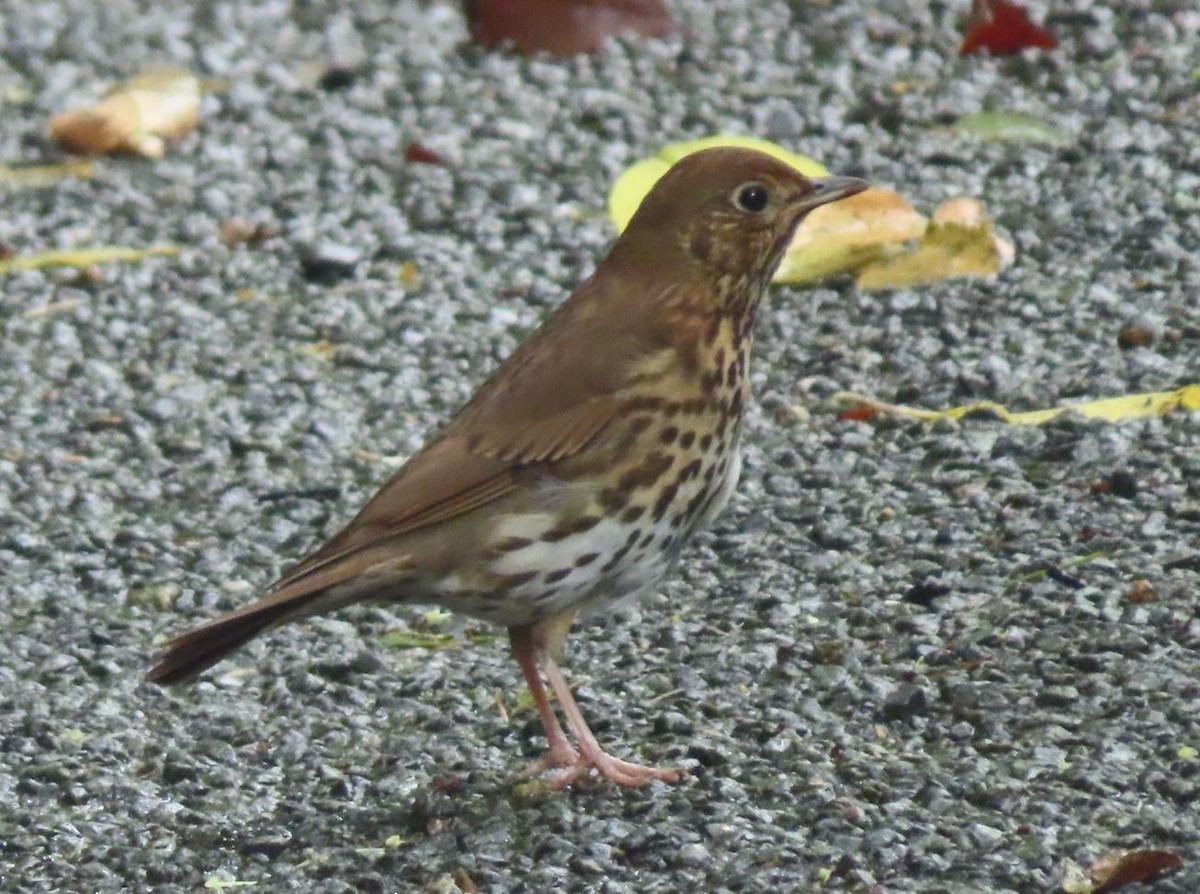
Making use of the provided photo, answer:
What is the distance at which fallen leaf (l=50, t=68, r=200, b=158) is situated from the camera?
7.30 m

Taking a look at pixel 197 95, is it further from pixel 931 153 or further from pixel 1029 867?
pixel 1029 867

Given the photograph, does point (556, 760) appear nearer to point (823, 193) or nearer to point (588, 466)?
point (588, 466)

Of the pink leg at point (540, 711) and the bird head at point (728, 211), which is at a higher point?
the bird head at point (728, 211)

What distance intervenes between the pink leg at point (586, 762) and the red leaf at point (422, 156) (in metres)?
3.13

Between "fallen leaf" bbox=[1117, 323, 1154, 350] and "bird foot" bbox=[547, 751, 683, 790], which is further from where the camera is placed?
"fallen leaf" bbox=[1117, 323, 1154, 350]

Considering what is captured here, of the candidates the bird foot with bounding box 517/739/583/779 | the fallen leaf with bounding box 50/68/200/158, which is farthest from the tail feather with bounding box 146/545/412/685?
the fallen leaf with bounding box 50/68/200/158

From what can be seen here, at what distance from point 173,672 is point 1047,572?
180 centimetres

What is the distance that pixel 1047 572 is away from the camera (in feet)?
15.7

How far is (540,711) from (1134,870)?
118 centimetres

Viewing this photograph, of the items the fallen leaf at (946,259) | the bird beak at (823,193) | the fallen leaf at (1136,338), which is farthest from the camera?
the fallen leaf at (946,259)

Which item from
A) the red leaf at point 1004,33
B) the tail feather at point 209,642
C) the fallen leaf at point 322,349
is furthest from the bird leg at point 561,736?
the red leaf at point 1004,33

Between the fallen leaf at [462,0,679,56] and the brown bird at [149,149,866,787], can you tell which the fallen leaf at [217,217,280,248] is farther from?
the brown bird at [149,149,866,787]

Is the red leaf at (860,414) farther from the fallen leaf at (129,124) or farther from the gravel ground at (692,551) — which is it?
the fallen leaf at (129,124)

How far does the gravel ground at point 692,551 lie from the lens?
4.06 metres
